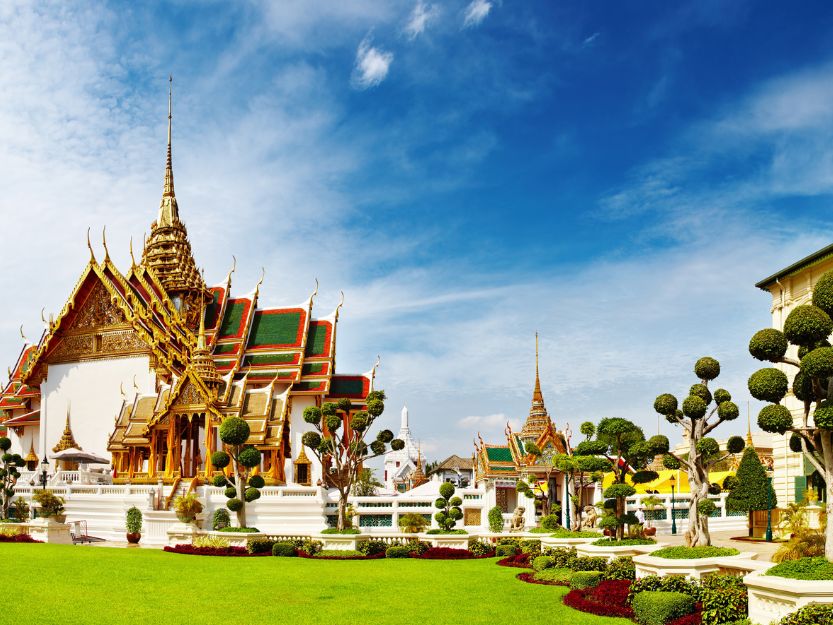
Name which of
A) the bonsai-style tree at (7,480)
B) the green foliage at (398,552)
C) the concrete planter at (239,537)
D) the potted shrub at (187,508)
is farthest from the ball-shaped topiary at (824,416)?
the bonsai-style tree at (7,480)

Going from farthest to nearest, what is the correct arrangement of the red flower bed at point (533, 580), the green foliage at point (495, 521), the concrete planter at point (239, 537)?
the green foliage at point (495, 521) → the concrete planter at point (239, 537) → the red flower bed at point (533, 580)

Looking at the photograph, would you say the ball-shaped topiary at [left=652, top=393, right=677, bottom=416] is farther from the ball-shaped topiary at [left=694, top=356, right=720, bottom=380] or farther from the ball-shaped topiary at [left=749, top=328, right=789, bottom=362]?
the ball-shaped topiary at [left=749, top=328, right=789, bottom=362]

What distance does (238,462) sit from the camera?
77.0ft

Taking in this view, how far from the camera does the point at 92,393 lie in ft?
134

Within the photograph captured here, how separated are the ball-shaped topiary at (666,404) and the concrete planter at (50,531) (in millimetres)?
18020

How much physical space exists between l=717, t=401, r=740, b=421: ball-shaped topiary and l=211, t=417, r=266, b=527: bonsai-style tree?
12942 mm

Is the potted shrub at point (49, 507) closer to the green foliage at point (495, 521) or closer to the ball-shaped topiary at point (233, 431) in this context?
the ball-shaped topiary at point (233, 431)

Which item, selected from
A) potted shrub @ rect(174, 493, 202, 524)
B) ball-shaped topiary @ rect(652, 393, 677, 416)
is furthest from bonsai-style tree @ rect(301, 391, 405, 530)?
ball-shaped topiary @ rect(652, 393, 677, 416)

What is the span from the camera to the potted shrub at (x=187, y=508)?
25234mm

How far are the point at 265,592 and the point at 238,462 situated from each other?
30.3 feet

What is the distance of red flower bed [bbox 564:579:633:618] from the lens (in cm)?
1238

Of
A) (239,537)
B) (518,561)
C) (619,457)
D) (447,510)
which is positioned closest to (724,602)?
(619,457)

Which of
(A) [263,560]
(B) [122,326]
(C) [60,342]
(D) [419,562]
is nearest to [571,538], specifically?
(D) [419,562]

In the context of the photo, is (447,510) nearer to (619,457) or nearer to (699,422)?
(619,457)
